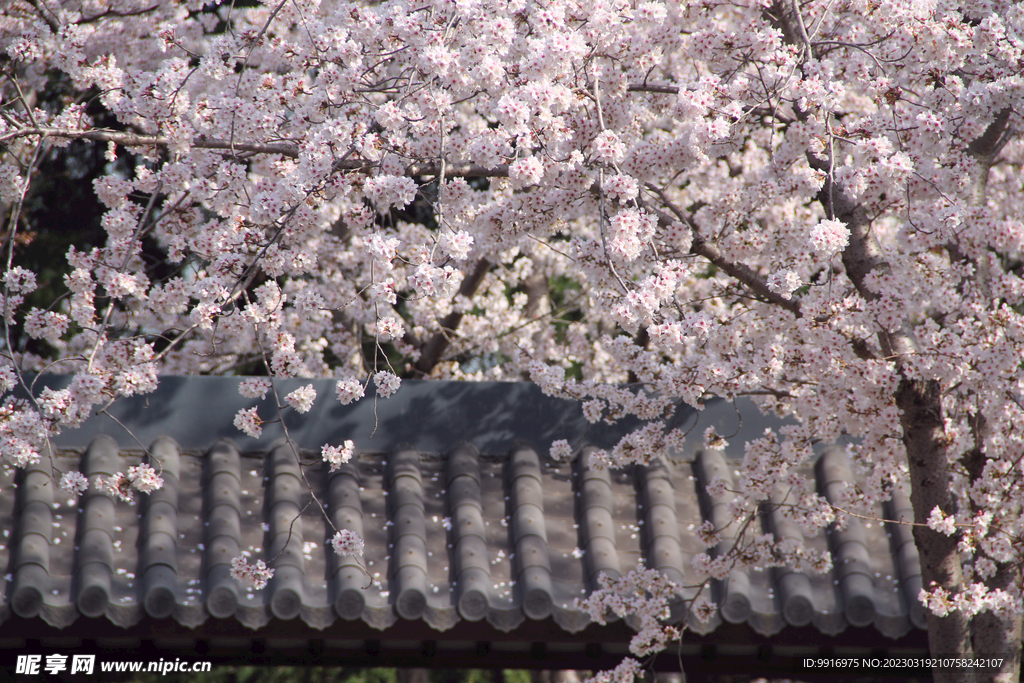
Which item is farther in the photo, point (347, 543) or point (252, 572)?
point (347, 543)

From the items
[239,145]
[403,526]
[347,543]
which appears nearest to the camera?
[239,145]

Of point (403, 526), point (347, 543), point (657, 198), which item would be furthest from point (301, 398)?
point (657, 198)

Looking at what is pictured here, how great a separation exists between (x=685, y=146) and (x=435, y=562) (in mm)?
1958

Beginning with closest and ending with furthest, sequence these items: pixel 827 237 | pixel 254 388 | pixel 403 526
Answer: pixel 827 237 < pixel 254 388 < pixel 403 526

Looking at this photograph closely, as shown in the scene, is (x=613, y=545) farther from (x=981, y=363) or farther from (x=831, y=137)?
(x=831, y=137)

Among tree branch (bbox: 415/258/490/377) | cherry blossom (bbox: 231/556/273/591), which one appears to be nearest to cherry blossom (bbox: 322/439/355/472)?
cherry blossom (bbox: 231/556/273/591)

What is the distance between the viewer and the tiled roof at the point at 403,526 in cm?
325

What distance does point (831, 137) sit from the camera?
9.32 feet

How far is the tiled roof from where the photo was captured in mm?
3254

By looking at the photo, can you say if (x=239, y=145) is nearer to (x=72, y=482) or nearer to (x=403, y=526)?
(x=72, y=482)

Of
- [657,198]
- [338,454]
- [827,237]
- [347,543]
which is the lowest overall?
[347,543]

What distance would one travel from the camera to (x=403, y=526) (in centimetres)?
369

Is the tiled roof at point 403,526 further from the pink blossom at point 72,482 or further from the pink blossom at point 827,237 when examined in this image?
the pink blossom at point 827,237

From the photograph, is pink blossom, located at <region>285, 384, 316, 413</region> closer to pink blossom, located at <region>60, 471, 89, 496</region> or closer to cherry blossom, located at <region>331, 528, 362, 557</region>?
cherry blossom, located at <region>331, 528, 362, 557</region>
